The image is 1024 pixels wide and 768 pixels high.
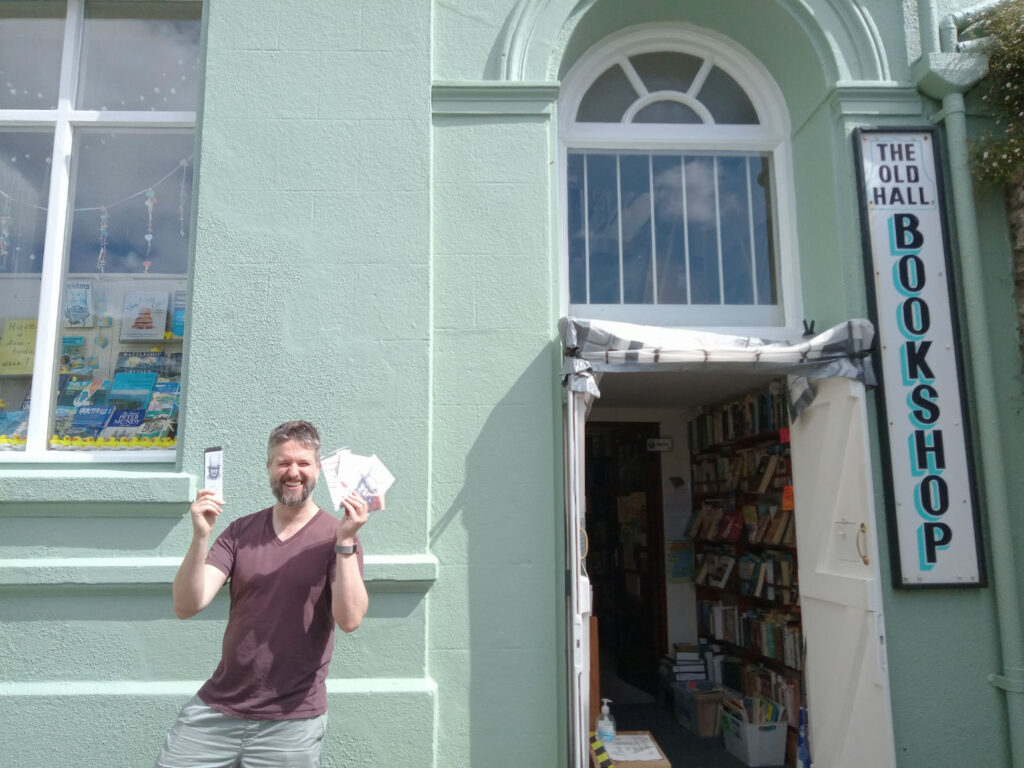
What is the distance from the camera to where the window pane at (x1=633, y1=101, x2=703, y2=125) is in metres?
5.74

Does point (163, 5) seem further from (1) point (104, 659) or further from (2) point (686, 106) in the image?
(1) point (104, 659)

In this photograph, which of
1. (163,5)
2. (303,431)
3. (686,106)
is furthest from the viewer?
(686,106)

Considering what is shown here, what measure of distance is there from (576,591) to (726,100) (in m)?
3.55

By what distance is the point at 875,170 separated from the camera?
5.04 metres

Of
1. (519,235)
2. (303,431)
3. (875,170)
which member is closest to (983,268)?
(875,170)

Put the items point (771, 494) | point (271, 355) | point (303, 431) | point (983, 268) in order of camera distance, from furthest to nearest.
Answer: point (771, 494), point (983, 268), point (271, 355), point (303, 431)

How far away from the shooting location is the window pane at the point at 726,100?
578 cm

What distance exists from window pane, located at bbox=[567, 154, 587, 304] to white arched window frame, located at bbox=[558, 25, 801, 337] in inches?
1.3

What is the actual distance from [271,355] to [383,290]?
709mm

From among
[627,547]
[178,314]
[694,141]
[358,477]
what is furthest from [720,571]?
[358,477]

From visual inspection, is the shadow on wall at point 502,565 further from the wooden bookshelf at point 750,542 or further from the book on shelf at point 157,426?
the wooden bookshelf at point 750,542

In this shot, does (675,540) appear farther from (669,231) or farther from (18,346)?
(18,346)

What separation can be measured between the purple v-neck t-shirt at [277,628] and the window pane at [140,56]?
3.40 metres

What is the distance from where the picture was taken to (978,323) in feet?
15.8
